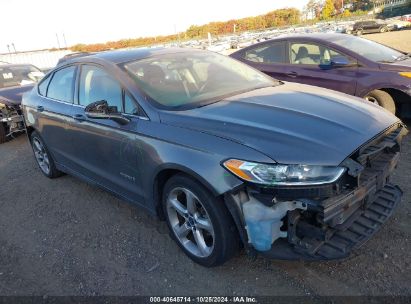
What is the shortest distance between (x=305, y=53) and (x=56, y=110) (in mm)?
4064

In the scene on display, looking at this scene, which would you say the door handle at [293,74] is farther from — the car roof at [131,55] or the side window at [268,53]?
the car roof at [131,55]

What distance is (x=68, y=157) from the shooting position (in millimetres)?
4203

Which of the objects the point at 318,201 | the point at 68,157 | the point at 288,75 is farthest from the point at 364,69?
the point at 68,157

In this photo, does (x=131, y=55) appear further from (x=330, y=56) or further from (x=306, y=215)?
(x=330, y=56)

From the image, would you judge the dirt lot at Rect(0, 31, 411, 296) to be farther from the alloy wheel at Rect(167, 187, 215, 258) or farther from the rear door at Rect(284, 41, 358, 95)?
the rear door at Rect(284, 41, 358, 95)

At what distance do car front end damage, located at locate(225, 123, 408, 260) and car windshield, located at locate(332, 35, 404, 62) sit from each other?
371cm

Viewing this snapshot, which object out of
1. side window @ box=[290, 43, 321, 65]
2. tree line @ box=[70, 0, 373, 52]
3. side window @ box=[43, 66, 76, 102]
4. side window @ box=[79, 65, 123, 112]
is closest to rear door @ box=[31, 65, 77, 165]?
side window @ box=[43, 66, 76, 102]

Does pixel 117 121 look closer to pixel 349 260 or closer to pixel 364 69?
pixel 349 260

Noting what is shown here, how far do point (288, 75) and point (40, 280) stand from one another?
4.75 meters

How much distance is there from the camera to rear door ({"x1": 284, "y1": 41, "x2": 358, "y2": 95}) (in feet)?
18.0

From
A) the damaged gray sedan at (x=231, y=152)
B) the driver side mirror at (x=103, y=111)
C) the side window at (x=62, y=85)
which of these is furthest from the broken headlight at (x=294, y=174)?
the side window at (x=62, y=85)

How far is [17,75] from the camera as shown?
28.8ft

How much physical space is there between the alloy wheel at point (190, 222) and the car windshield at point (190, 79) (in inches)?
29.0

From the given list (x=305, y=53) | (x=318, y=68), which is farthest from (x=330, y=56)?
(x=305, y=53)
